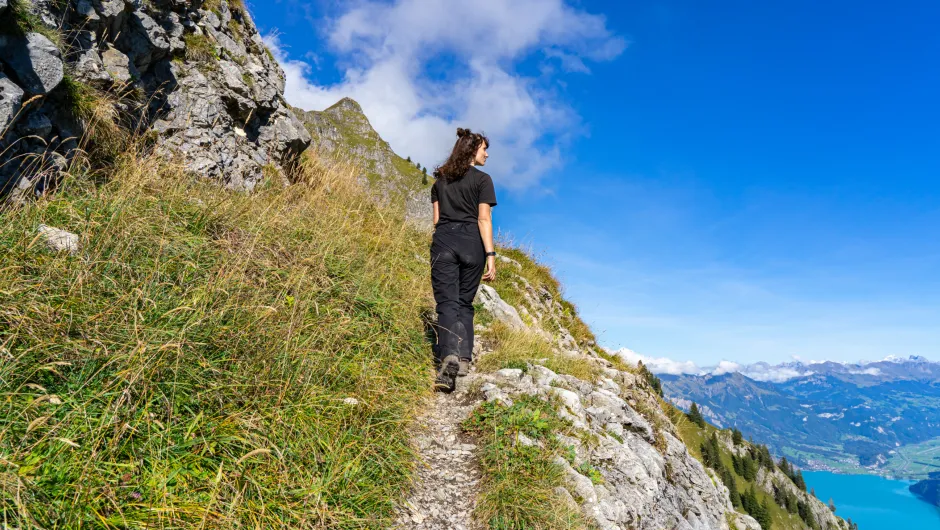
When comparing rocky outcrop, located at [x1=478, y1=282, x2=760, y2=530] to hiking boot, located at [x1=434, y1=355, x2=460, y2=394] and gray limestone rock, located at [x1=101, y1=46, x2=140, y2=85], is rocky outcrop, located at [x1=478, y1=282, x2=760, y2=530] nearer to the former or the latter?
hiking boot, located at [x1=434, y1=355, x2=460, y2=394]

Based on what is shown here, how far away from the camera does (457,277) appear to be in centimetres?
662

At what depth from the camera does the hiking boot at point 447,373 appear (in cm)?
620

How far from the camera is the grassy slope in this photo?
2.64 metres

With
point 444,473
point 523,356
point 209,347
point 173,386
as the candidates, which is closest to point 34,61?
point 209,347

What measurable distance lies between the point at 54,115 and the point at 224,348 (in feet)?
14.9

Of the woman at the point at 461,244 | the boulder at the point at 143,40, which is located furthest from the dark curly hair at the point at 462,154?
the boulder at the point at 143,40

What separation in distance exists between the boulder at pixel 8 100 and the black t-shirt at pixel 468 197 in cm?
497

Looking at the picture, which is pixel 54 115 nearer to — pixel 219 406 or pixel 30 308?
pixel 30 308

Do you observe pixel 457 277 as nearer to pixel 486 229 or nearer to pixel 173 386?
pixel 486 229

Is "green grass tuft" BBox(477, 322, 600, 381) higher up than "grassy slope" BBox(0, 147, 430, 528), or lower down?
higher up

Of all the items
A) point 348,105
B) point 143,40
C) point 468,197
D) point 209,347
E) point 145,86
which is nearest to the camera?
point 209,347

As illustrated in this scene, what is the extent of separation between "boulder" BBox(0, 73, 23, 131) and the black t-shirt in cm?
497

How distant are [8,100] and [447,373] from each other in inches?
226

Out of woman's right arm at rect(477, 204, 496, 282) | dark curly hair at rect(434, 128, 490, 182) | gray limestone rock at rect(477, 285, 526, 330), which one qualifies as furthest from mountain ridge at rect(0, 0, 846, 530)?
dark curly hair at rect(434, 128, 490, 182)
